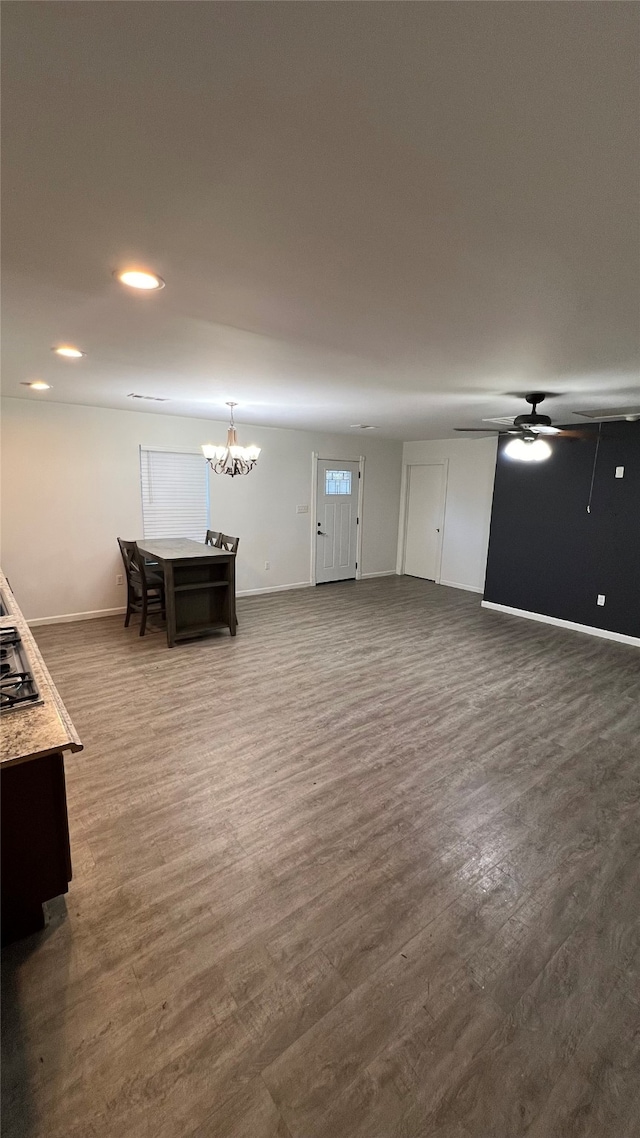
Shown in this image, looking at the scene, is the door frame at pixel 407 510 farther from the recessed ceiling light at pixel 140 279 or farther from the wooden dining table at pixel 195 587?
the recessed ceiling light at pixel 140 279

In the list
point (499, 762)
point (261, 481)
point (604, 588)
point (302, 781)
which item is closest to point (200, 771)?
point (302, 781)

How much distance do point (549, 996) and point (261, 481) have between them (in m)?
5.86

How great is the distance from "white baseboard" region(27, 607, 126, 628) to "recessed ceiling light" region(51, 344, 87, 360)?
3321 millimetres

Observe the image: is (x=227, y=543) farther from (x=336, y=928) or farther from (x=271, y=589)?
(x=336, y=928)

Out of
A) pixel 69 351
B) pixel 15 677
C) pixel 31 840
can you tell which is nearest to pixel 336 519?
pixel 69 351

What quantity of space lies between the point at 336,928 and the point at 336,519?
612cm

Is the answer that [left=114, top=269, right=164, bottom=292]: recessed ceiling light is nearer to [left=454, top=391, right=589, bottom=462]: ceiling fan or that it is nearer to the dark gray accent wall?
[left=454, top=391, right=589, bottom=462]: ceiling fan

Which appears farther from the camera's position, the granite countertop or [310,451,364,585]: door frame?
[310,451,364,585]: door frame

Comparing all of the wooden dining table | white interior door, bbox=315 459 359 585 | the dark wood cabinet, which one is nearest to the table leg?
the wooden dining table

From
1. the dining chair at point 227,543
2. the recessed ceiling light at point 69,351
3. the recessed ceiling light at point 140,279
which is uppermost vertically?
the recessed ceiling light at point 69,351

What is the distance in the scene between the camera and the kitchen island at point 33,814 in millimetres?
1572

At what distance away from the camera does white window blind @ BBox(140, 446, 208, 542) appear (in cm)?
563

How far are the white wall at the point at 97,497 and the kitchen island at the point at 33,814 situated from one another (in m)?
3.75

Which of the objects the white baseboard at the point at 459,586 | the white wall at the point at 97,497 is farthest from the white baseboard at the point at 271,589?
the white baseboard at the point at 459,586
